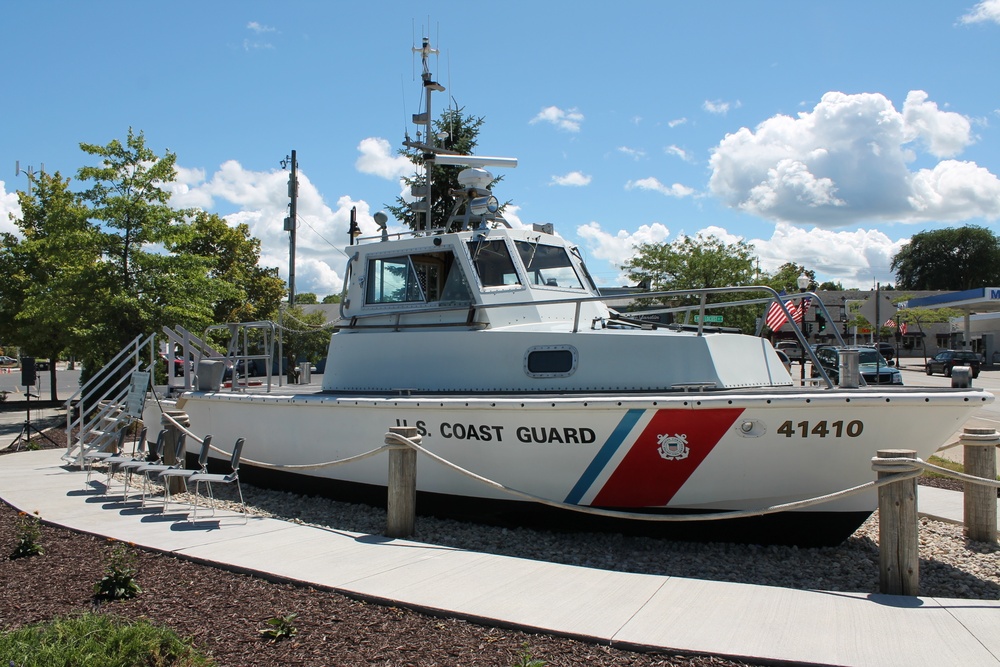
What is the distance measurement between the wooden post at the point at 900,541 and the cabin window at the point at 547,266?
4.24 meters

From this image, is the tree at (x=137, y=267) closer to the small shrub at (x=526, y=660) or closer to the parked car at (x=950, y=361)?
the small shrub at (x=526, y=660)

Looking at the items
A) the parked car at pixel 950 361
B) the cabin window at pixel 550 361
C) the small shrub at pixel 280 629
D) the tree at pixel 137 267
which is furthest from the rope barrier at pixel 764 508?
the parked car at pixel 950 361

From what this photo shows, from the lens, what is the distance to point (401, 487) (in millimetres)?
6680

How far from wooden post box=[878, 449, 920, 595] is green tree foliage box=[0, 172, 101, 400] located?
1533 cm

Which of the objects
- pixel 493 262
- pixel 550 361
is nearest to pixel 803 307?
pixel 550 361

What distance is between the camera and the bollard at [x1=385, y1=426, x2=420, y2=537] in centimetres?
666

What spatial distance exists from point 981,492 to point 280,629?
634 cm

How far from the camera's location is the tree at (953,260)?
8281cm

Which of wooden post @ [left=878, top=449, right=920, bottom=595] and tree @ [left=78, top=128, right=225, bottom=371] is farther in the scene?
tree @ [left=78, top=128, right=225, bottom=371]

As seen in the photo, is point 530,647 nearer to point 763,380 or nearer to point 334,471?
point 763,380

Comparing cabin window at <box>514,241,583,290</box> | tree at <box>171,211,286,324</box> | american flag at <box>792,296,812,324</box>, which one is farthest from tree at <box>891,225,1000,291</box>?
cabin window at <box>514,241,583,290</box>

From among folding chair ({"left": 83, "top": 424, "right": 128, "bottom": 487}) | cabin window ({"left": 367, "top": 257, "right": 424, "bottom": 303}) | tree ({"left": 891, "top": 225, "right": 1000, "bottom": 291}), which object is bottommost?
folding chair ({"left": 83, "top": 424, "right": 128, "bottom": 487})

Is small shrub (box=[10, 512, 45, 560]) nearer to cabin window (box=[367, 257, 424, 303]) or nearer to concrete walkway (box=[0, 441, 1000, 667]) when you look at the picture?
concrete walkway (box=[0, 441, 1000, 667])

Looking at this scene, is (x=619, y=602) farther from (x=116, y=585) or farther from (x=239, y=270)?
(x=239, y=270)
